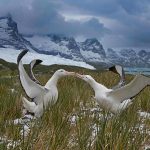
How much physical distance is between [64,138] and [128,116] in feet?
5.36

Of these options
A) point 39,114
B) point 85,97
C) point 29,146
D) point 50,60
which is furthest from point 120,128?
point 50,60

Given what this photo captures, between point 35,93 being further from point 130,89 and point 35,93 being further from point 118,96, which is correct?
point 130,89

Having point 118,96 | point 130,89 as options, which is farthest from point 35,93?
point 130,89

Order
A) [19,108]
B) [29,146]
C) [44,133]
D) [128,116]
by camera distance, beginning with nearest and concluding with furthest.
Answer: [29,146], [44,133], [128,116], [19,108]

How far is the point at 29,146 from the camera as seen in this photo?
346cm

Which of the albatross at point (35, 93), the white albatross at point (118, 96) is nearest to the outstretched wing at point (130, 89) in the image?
the white albatross at point (118, 96)

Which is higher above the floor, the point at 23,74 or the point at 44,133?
the point at 23,74

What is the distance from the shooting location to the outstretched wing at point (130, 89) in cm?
617

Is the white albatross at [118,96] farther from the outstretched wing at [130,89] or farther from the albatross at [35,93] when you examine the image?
the albatross at [35,93]

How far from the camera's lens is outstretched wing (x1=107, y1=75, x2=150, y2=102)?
6168 mm

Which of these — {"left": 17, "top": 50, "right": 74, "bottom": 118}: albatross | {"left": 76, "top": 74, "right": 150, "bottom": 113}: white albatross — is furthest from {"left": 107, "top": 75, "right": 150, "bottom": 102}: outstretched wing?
{"left": 17, "top": 50, "right": 74, "bottom": 118}: albatross

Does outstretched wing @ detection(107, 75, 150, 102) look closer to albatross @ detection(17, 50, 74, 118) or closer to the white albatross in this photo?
the white albatross

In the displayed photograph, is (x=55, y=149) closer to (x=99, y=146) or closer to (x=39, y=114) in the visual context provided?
(x=99, y=146)

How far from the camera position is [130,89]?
6.38 metres
